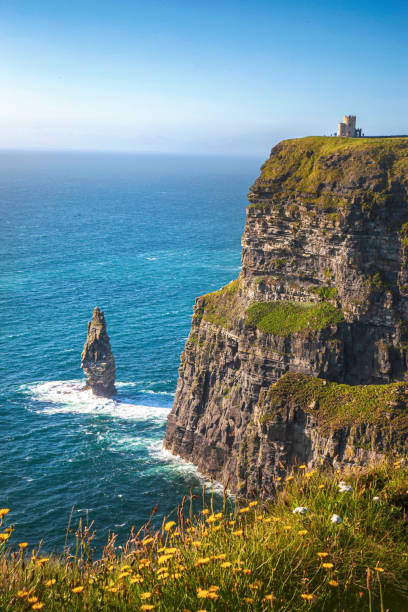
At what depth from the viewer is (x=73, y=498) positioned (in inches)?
2489

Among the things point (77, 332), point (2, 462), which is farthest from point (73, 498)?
point (77, 332)

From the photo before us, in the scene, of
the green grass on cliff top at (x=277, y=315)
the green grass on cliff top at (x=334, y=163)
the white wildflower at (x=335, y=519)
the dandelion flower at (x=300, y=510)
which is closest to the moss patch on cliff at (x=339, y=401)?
the green grass on cliff top at (x=277, y=315)

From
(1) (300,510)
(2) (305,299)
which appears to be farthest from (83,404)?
(1) (300,510)

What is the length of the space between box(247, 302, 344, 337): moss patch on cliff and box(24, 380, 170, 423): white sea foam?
25722 mm

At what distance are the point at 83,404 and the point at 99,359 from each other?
22.5ft

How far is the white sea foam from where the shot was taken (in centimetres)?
8475

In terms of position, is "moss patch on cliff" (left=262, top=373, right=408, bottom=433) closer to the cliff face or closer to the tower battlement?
the cliff face

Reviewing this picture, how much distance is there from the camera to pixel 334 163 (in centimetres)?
6581

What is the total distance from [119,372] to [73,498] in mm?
36238

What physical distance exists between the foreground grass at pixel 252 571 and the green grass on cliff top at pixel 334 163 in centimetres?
5252

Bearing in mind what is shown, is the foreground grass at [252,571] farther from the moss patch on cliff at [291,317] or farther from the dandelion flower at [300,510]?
the moss patch on cliff at [291,317]

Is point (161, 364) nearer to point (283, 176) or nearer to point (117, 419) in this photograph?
point (117, 419)

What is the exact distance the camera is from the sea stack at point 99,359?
88125 mm

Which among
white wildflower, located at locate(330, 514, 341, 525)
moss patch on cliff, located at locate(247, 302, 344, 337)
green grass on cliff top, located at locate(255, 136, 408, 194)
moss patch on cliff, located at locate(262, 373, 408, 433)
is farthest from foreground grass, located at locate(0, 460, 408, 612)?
green grass on cliff top, located at locate(255, 136, 408, 194)
